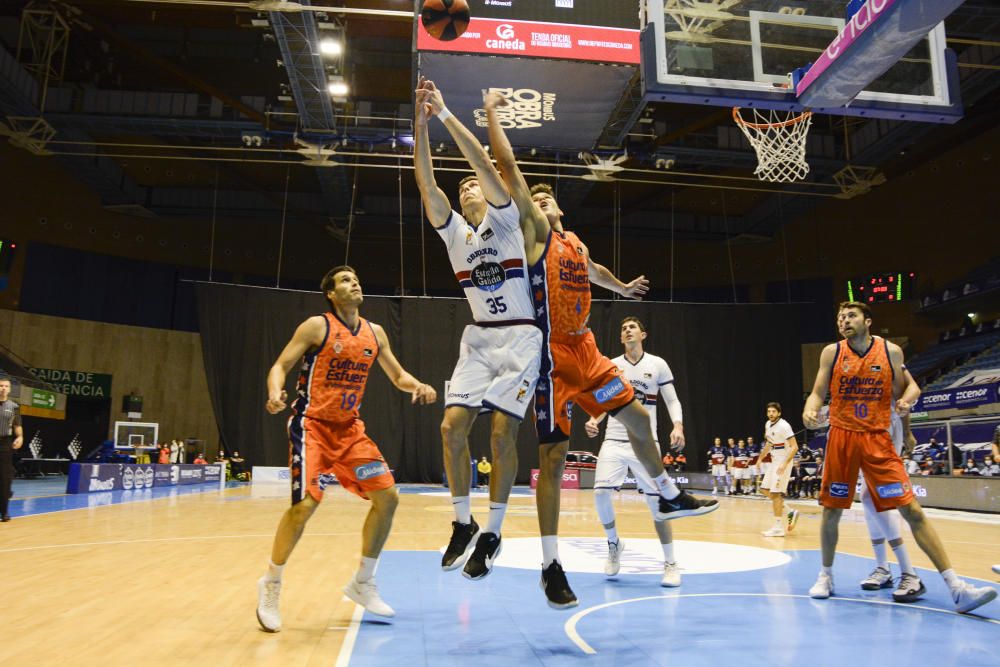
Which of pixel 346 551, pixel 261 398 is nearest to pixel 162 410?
pixel 261 398

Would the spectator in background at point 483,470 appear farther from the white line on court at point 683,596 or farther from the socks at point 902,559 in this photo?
the socks at point 902,559

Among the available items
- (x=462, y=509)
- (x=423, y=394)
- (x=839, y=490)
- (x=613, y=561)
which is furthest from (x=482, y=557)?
(x=839, y=490)

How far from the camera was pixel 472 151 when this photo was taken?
13.2ft

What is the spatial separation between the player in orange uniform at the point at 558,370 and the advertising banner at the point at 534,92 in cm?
709

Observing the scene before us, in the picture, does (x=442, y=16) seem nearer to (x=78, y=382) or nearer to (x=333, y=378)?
(x=333, y=378)

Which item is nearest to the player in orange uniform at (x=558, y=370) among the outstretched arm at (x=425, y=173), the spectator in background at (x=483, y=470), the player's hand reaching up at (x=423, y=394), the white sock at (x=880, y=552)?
the outstretched arm at (x=425, y=173)

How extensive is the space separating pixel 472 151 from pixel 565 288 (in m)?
1.08

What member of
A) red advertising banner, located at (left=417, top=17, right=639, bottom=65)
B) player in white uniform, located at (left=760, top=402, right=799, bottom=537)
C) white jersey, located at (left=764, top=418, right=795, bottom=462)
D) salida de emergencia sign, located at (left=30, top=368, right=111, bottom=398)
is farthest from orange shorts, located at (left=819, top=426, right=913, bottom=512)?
salida de emergencia sign, located at (left=30, top=368, right=111, bottom=398)

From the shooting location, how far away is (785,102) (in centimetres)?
811

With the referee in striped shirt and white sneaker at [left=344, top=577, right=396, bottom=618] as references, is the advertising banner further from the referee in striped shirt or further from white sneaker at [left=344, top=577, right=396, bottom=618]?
white sneaker at [left=344, top=577, right=396, bottom=618]

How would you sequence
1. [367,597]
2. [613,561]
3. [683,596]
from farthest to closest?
[613,561] < [683,596] < [367,597]

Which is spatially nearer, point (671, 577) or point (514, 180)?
point (514, 180)

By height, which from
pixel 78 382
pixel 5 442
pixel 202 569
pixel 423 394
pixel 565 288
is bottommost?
pixel 202 569

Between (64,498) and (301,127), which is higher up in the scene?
(301,127)
